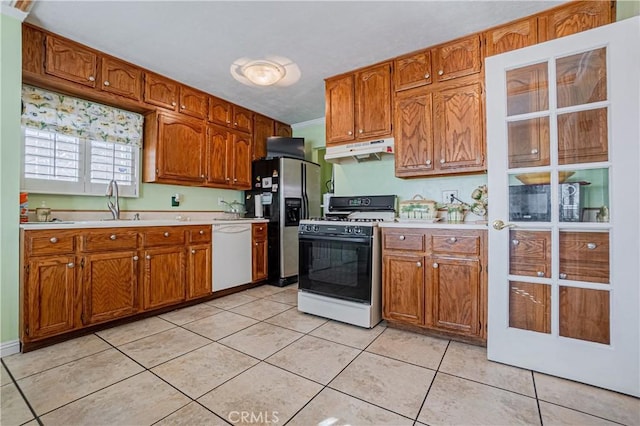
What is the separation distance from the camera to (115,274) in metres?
2.42

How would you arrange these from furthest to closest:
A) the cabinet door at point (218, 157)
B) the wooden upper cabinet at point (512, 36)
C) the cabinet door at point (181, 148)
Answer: the cabinet door at point (218, 157) → the cabinet door at point (181, 148) → the wooden upper cabinet at point (512, 36)

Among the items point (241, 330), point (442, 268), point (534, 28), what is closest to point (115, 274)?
point (241, 330)

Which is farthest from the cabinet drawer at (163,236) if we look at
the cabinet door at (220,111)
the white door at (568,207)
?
the white door at (568,207)

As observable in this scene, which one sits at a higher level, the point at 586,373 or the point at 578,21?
the point at 578,21

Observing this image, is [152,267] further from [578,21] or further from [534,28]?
[578,21]

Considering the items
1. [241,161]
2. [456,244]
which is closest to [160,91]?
[241,161]

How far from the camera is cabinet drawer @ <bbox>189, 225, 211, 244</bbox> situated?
3.00 metres

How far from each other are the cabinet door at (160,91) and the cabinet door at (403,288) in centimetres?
280

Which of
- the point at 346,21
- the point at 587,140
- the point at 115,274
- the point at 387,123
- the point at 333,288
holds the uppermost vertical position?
the point at 346,21

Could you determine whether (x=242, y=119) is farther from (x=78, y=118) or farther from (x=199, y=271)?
(x=199, y=271)

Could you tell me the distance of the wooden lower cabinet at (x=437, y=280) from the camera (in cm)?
206

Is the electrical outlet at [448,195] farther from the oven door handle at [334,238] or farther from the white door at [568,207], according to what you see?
the oven door handle at [334,238]

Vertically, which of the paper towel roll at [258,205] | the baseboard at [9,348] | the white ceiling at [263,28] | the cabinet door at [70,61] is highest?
the white ceiling at [263,28]

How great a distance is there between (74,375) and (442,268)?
248cm
